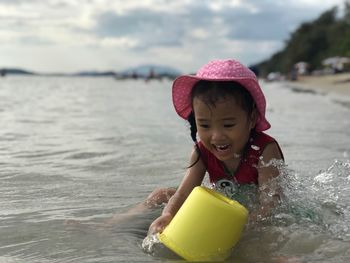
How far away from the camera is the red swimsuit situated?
10.2ft

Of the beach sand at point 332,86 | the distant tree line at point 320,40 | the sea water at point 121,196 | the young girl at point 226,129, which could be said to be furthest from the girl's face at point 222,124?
the distant tree line at point 320,40

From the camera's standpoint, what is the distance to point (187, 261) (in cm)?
237

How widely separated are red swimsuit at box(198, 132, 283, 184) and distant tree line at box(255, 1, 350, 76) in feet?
185

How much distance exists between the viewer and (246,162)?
10.3ft

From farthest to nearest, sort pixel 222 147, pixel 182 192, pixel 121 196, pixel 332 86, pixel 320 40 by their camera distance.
Result: 1. pixel 320 40
2. pixel 332 86
3. pixel 121 196
4. pixel 182 192
5. pixel 222 147

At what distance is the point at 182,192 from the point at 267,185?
1.55 feet

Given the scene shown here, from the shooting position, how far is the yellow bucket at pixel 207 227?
7.59ft

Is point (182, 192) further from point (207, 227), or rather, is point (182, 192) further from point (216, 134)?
point (207, 227)

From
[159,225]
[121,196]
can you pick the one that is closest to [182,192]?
[159,225]

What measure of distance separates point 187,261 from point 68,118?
797 centimetres

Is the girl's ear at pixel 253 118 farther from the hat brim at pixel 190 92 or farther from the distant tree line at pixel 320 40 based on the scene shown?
the distant tree line at pixel 320 40

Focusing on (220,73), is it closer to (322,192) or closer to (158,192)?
(158,192)

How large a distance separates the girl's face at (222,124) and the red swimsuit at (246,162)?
26 centimetres

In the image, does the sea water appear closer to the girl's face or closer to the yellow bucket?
the yellow bucket
